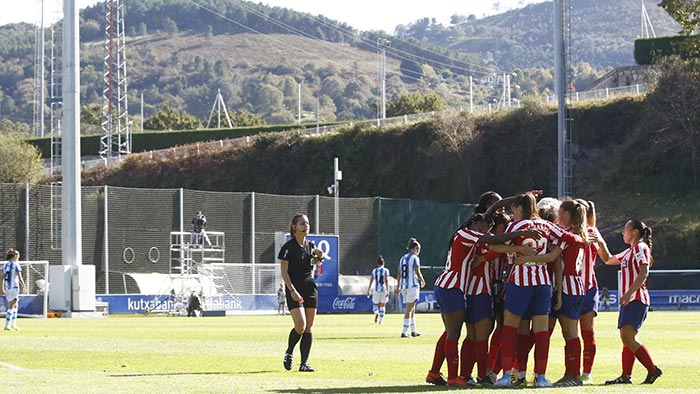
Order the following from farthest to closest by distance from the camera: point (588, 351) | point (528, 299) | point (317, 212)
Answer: point (317, 212) → point (588, 351) → point (528, 299)

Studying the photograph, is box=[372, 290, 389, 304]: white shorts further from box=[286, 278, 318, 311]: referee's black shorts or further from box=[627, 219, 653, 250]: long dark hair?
box=[627, 219, 653, 250]: long dark hair

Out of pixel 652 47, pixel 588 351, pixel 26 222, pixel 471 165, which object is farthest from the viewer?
pixel 652 47

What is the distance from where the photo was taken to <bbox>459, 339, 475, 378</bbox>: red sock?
45.0 feet

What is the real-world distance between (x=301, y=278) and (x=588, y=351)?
3.77m

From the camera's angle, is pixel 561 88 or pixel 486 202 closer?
pixel 486 202

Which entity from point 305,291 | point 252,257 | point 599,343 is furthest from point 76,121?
point 305,291

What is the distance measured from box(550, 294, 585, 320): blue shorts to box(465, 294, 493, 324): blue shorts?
74 cm

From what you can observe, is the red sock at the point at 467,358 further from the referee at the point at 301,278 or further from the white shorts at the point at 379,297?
the white shorts at the point at 379,297

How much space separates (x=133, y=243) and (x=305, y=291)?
31.3 metres

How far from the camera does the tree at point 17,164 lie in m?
73.1

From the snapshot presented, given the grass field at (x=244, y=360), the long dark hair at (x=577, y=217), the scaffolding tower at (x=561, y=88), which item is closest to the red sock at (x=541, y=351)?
the grass field at (x=244, y=360)

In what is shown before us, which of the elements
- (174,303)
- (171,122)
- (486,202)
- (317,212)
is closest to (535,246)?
(486,202)

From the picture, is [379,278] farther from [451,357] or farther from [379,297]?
[451,357]

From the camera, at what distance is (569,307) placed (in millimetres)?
13852
